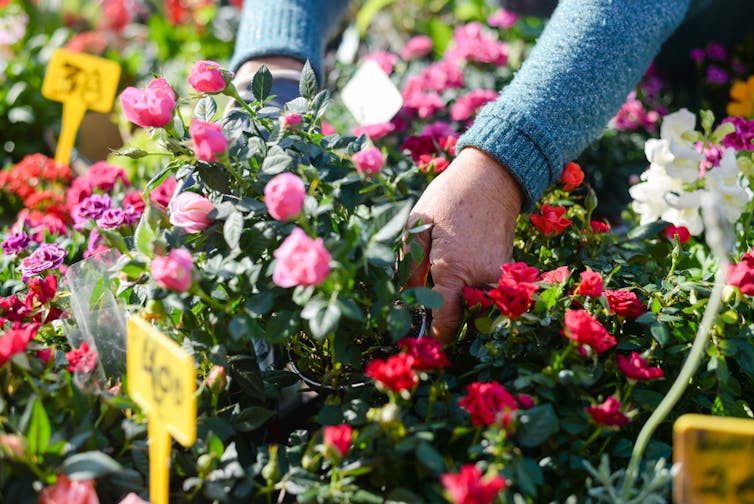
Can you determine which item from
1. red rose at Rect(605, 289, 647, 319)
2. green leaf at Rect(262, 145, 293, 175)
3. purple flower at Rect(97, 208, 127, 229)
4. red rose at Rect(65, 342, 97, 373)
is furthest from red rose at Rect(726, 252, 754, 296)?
purple flower at Rect(97, 208, 127, 229)

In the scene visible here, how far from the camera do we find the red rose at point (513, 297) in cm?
84

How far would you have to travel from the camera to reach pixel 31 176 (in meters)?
1.60

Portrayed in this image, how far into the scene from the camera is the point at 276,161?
0.88 meters

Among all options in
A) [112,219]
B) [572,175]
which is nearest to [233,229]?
[112,219]

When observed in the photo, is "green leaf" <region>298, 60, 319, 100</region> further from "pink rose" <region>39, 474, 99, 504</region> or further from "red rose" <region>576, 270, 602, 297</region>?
"pink rose" <region>39, 474, 99, 504</region>

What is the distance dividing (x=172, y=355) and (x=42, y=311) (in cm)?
42

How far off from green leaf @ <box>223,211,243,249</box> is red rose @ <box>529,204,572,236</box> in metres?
0.48

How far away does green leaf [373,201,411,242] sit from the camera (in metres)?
0.81

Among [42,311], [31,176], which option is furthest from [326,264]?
[31,176]

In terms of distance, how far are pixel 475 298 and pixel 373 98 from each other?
20.9 inches

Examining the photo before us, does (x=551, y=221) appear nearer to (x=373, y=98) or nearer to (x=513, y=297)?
(x=513, y=297)

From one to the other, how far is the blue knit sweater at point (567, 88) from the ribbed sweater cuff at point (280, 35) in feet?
1.59

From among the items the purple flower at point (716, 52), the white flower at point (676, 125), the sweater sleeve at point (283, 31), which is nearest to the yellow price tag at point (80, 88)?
the sweater sleeve at point (283, 31)

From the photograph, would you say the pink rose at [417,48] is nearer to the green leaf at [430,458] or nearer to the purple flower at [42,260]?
the purple flower at [42,260]
